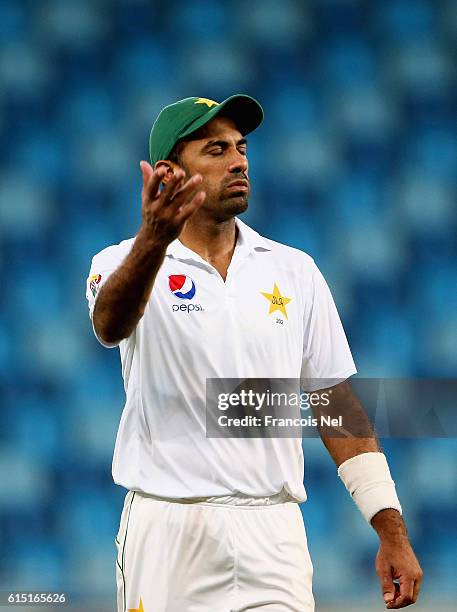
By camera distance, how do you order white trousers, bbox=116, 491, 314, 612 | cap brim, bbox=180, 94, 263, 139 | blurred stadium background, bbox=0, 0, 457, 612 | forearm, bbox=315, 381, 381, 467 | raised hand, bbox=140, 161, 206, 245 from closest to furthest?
raised hand, bbox=140, 161, 206, 245 → white trousers, bbox=116, 491, 314, 612 → forearm, bbox=315, 381, 381, 467 → cap brim, bbox=180, 94, 263, 139 → blurred stadium background, bbox=0, 0, 457, 612

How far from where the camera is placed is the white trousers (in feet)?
7.32

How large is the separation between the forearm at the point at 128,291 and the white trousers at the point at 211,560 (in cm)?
38

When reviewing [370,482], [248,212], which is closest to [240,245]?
[370,482]

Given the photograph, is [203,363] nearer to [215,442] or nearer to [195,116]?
[215,442]

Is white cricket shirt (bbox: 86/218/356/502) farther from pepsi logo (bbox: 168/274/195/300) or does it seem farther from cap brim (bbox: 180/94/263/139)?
cap brim (bbox: 180/94/263/139)

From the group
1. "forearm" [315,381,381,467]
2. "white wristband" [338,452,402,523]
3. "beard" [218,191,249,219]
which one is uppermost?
"beard" [218,191,249,219]

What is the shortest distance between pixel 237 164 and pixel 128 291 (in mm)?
605

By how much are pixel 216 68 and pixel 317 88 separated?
0.38 m

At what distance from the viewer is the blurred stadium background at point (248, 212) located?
4.10 metres

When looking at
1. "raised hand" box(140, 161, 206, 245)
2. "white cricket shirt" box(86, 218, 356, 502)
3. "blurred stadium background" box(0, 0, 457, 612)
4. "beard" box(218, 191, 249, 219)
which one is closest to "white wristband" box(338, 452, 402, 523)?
"white cricket shirt" box(86, 218, 356, 502)

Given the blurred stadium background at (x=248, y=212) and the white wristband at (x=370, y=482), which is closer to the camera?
the white wristband at (x=370, y=482)

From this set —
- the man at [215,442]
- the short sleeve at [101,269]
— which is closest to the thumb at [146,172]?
the man at [215,442]

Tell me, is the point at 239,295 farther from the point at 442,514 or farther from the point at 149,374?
the point at 442,514

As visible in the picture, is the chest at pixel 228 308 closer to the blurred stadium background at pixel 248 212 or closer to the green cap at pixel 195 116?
the green cap at pixel 195 116
